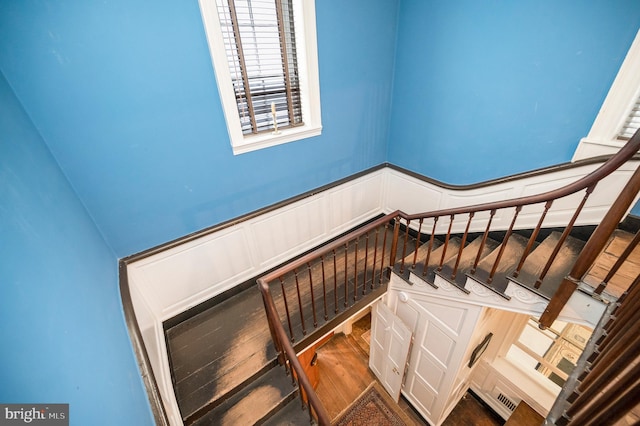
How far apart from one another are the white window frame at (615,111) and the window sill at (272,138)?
240cm

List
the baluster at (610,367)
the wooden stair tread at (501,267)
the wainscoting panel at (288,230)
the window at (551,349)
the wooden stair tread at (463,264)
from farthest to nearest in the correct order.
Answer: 1. the window at (551,349)
2. the wainscoting panel at (288,230)
3. the wooden stair tread at (463,264)
4. the wooden stair tread at (501,267)
5. the baluster at (610,367)

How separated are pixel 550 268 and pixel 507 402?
2917mm

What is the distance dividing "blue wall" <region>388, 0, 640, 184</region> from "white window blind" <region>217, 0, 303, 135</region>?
1464 mm

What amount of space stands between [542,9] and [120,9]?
3.15 m

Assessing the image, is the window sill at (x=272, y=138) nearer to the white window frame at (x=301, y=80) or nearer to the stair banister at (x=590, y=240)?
the white window frame at (x=301, y=80)

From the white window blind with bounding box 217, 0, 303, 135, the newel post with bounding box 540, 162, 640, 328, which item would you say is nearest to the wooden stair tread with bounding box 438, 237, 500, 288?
the newel post with bounding box 540, 162, 640, 328

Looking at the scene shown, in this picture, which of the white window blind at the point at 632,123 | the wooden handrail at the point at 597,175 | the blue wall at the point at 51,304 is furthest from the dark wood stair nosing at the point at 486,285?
the blue wall at the point at 51,304

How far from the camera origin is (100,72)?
5.62 ft

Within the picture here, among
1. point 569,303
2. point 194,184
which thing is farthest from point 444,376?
point 194,184

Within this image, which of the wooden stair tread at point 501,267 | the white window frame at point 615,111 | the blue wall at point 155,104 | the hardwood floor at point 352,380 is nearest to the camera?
the blue wall at point 155,104

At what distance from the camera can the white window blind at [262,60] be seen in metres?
2.15

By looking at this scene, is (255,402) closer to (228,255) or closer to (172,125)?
(228,255)

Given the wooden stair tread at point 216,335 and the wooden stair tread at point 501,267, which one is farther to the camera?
the wooden stair tread at point 216,335

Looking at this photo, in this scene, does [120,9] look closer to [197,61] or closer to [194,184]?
[197,61]
